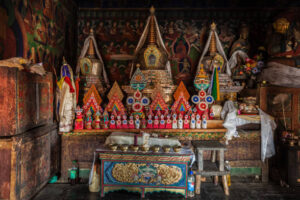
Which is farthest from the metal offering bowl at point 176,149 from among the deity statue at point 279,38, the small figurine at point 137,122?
the deity statue at point 279,38

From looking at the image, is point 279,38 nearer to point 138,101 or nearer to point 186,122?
point 186,122

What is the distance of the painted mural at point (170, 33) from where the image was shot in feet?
21.6

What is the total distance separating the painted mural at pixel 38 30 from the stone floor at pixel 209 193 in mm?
2481

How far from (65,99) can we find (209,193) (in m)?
3.36

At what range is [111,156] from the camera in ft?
11.5

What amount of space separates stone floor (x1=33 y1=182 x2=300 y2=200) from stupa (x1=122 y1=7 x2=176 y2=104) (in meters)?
2.25

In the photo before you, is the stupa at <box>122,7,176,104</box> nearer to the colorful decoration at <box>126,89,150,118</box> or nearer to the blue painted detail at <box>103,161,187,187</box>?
the colorful decoration at <box>126,89,150,118</box>

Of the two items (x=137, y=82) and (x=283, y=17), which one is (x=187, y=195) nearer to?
(x=137, y=82)

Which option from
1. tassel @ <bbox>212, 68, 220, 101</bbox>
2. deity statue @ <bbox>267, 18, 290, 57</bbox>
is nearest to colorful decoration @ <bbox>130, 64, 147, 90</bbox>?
tassel @ <bbox>212, 68, 220, 101</bbox>

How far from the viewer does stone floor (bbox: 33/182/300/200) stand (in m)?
3.65

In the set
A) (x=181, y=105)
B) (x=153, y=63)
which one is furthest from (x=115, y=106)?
(x=153, y=63)

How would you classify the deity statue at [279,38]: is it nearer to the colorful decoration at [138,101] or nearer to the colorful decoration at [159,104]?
the colorful decoration at [159,104]

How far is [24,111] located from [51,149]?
1.32 metres

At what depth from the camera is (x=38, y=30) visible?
4.18 meters
